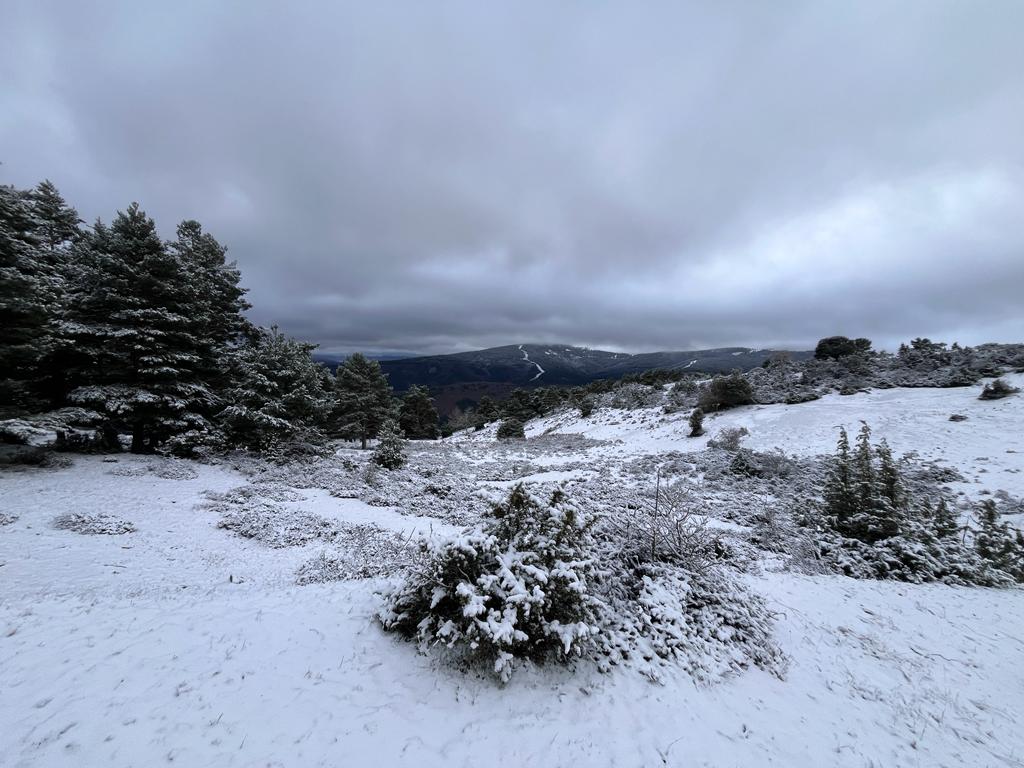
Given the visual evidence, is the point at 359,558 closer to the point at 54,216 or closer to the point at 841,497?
the point at 841,497

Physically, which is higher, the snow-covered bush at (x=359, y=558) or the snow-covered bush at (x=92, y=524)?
the snow-covered bush at (x=92, y=524)

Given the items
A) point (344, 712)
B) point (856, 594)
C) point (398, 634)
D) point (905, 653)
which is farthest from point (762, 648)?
point (344, 712)

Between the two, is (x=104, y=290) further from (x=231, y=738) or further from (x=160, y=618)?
(x=231, y=738)

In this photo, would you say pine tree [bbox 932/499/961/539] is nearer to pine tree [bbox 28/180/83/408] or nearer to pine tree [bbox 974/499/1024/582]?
pine tree [bbox 974/499/1024/582]

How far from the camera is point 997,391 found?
58.9ft

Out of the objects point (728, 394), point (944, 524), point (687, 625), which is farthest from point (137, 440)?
point (728, 394)

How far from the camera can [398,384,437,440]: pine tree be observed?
137 feet

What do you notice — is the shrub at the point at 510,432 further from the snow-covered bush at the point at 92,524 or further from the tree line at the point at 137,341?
the snow-covered bush at the point at 92,524

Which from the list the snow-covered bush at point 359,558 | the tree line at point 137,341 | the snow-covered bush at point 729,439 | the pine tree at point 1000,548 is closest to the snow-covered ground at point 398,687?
the snow-covered bush at point 359,558

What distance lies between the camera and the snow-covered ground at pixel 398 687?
11.1 ft

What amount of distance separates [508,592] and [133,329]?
1621 cm

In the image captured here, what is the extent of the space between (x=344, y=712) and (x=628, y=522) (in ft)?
16.1

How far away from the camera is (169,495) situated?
10.5 metres

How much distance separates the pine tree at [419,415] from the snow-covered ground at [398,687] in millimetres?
34786
